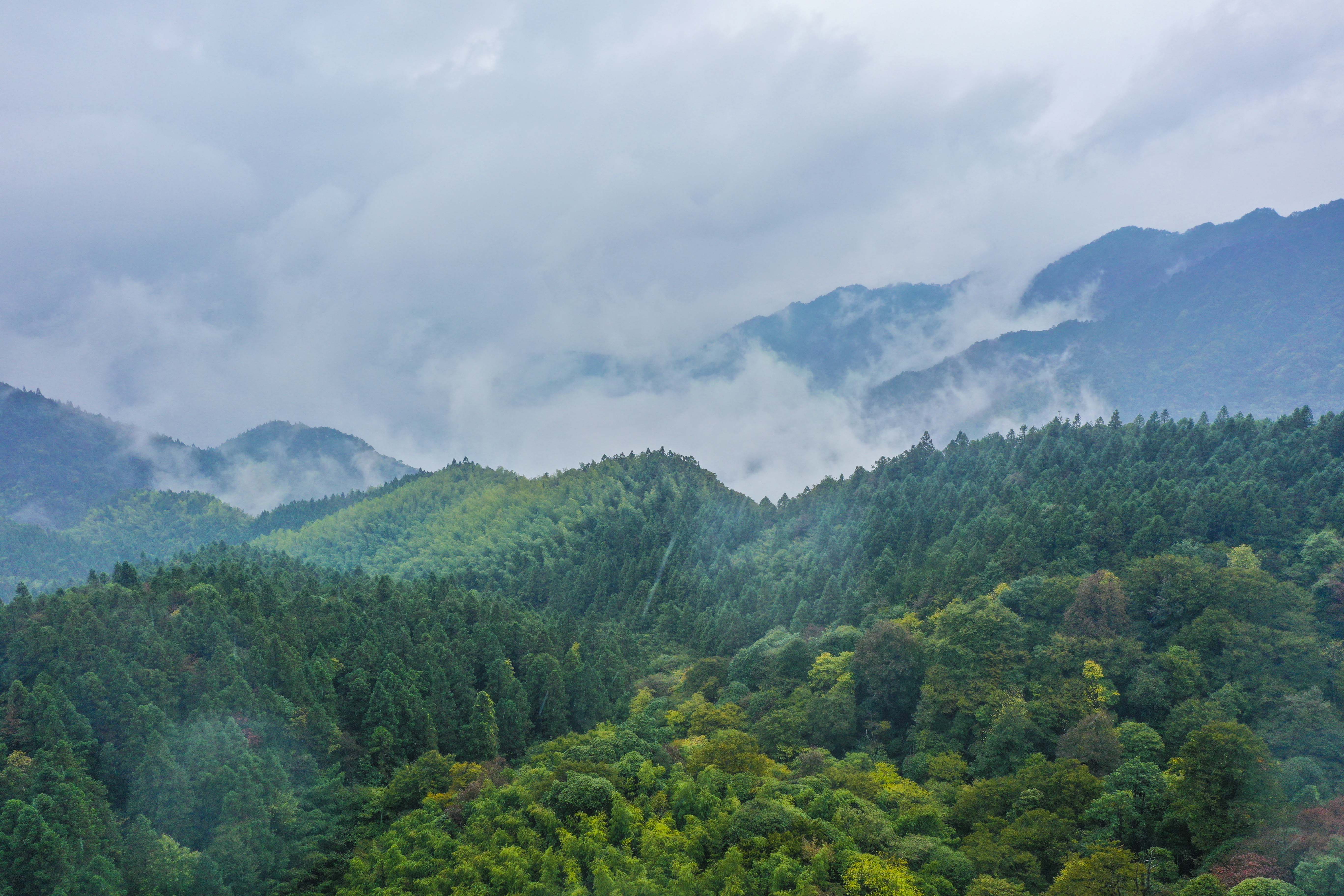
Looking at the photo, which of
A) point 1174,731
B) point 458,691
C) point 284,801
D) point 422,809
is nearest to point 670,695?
point 458,691

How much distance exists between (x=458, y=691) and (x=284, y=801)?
2106cm

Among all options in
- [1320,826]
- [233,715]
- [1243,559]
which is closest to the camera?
[1320,826]

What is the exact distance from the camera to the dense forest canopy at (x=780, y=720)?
109 feet

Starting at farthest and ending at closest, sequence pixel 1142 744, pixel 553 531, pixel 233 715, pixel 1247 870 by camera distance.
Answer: pixel 553 531 < pixel 233 715 < pixel 1142 744 < pixel 1247 870

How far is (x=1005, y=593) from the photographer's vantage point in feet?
193

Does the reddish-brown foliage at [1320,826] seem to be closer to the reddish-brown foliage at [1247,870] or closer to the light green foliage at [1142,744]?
A: the reddish-brown foliage at [1247,870]

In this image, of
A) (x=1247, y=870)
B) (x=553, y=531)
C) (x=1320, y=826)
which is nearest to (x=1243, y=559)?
(x=1320, y=826)

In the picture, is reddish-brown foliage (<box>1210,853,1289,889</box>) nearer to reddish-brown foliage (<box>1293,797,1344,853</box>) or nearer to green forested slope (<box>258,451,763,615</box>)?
reddish-brown foliage (<box>1293,797,1344,853</box>)

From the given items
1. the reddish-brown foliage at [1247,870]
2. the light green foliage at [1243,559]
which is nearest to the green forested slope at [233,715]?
the reddish-brown foliage at [1247,870]

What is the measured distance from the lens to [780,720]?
5369cm

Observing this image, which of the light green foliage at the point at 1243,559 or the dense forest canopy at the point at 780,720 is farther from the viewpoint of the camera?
the light green foliage at the point at 1243,559

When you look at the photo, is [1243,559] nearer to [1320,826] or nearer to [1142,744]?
[1142,744]

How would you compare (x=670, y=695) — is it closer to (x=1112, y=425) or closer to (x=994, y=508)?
(x=994, y=508)

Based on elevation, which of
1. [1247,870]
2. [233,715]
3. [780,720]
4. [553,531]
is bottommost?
[1247,870]
